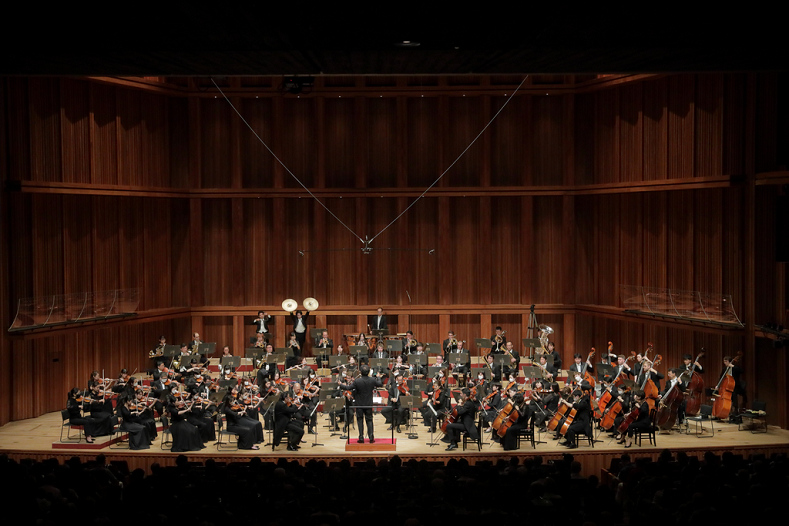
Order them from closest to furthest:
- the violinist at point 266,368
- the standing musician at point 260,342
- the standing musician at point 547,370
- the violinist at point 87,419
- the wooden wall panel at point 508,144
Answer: the violinist at point 87,419
the standing musician at point 547,370
the violinist at point 266,368
the standing musician at point 260,342
the wooden wall panel at point 508,144

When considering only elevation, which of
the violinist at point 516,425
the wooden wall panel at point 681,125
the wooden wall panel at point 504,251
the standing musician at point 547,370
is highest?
the wooden wall panel at point 681,125

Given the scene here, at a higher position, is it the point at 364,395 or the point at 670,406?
the point at 364,395

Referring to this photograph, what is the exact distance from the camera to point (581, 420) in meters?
12.9

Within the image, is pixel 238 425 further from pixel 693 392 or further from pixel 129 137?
pixel 129 137

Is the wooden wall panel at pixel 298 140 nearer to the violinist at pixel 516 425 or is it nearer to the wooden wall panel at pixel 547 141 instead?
the wooden wall panel at pixel 547 141

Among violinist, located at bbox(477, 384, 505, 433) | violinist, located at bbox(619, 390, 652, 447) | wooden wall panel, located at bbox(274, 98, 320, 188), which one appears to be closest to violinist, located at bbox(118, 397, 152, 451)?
violinist, located at bbox(477, 384, 505, 433)

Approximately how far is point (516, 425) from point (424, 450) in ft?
5.80

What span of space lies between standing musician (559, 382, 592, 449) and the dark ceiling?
873 centimetres

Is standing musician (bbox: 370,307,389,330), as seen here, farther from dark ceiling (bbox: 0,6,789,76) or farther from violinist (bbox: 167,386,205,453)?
dark ceiling (bbox: 0,6,789,76)

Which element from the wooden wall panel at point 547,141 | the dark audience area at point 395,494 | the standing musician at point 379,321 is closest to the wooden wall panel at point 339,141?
the standing musician at point 379,321

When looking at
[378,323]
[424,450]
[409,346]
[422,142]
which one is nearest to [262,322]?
[378,323]

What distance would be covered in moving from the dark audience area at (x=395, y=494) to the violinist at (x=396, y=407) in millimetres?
3767

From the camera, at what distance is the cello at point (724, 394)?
14.5 meters

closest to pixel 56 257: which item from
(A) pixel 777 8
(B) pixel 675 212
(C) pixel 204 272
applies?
(C) pixel 204 272
